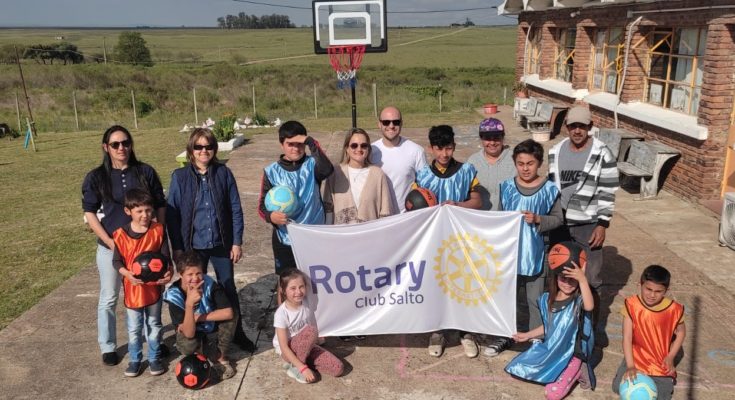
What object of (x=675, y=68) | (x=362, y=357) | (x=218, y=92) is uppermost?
(x=675, y=68)

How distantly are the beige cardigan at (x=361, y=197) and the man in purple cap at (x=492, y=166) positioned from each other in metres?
0.81

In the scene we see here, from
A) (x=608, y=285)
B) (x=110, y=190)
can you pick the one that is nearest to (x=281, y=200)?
(x=110, y=190)

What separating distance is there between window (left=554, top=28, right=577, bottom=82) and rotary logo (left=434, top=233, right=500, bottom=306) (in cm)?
1372

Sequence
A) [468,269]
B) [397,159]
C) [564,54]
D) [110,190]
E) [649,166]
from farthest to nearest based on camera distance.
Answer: [564,54], [649,166], [397,159], [468,269], [110,190]

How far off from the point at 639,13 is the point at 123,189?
412 inches

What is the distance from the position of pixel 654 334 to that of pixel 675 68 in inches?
332

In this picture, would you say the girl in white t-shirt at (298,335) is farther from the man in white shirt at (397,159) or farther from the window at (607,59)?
the window at (607,59)

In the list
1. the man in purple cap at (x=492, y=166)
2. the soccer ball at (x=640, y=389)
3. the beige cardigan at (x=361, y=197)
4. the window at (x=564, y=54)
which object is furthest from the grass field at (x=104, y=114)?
the soccer ball at (x=640, y=389)

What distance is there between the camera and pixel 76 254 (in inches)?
317

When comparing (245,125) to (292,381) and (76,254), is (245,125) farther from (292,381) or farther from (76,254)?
(292,381)

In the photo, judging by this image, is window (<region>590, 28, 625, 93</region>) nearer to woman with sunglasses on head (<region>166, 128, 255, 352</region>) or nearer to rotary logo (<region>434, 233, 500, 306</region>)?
rotary logo (<region>434, 233, 500, 306</region>)

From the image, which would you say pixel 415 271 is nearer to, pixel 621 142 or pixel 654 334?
pixel 654 334

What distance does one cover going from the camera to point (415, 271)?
193 inches

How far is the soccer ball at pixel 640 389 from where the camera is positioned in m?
3.96
